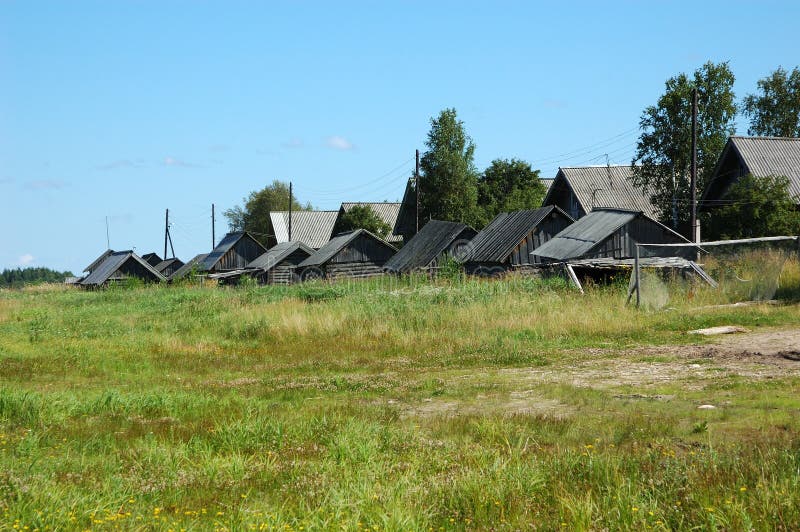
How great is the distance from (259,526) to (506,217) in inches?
1408

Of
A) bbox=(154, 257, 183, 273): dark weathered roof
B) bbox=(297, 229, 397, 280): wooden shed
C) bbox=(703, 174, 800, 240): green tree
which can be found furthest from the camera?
bbox=(154, 257, 183, 273): dark weathered roof

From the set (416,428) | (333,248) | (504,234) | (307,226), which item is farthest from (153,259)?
(416,428)

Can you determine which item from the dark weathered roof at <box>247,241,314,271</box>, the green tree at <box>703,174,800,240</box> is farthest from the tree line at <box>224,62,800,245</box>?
the dark weathered roof at <box>247,241,314,271</box>

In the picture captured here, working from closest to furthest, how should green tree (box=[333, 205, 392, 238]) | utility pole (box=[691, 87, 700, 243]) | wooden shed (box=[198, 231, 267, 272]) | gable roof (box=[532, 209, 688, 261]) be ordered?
gable roof (box=[532, 209, 688, 261])
utility pole (box=[691, 87, 700, 243])
wooden shed (box=[198, 231, 267, 272])
green tree (box=[333, 205, 392, 238])

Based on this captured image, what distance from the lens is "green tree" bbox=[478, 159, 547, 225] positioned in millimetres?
61312

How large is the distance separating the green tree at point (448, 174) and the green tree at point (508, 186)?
6.91 ft

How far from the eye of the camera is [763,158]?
3934 centimetres

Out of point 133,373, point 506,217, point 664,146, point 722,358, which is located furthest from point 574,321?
point 664,146

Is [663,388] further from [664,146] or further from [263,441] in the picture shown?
[664,146]

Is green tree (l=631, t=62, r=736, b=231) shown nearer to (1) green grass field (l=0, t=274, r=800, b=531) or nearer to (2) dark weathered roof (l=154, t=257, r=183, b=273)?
(1) green grass field (l=0, t=274, r=800, b=531)

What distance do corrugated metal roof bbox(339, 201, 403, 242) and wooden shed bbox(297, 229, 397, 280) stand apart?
13593 mm

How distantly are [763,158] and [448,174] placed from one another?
24.2 meters

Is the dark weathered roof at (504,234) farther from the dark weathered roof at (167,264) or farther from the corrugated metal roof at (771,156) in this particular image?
the dark weathered roof at (167,264)

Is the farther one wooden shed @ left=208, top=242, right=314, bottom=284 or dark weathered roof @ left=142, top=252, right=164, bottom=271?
dark weathered roof @ left=142, top=252, right=164, bottom=271
